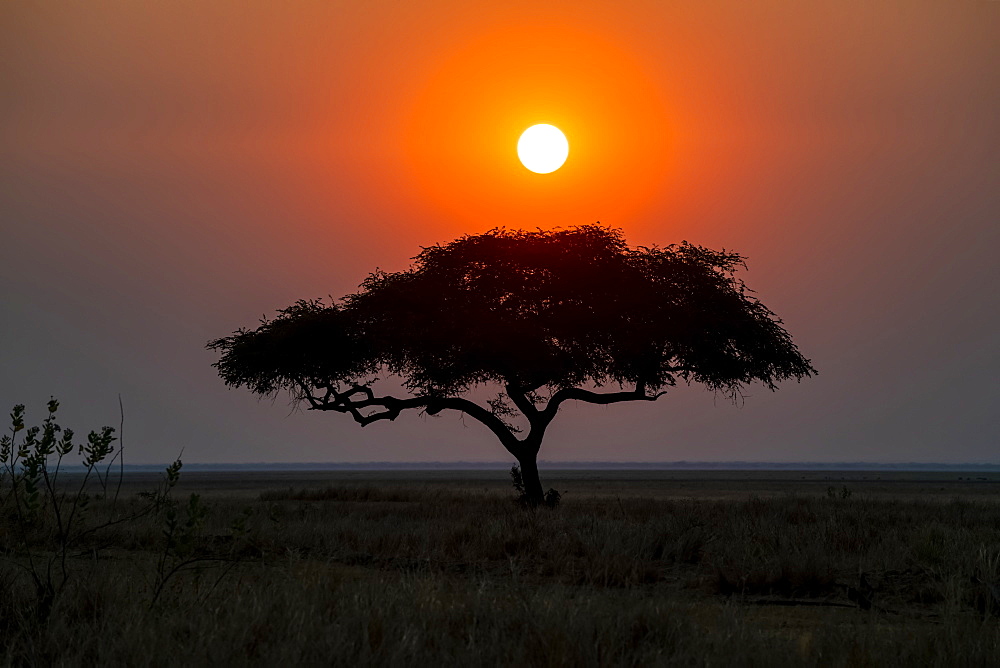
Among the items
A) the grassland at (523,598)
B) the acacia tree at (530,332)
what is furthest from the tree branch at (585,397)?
the grassland at (523,598)

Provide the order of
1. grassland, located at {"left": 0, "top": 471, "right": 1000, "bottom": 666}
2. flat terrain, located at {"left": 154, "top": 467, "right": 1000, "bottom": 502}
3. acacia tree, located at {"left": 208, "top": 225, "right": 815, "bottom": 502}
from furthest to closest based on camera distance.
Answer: flat terrain, located at {"left": 154, "top": 467, "right": 1000, "bottom": 502} < acacia tree, located at {"left": 208, "top": 225, "right": 815, "bottom": 502} < grassland, located at {"left": 0, "top": 471, "right": 1000, "bottom": 666}

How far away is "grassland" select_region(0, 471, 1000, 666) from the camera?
7.77 meters

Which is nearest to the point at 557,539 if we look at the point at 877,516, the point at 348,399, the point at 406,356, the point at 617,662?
the point at 617,662

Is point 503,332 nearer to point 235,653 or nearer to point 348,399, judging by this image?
point 348,399

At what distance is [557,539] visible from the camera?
1725cm

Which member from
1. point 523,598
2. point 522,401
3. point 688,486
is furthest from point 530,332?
point 688,486

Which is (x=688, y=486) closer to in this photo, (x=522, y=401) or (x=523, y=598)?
(x=522, y=401)

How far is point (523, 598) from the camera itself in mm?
Answer: 9633

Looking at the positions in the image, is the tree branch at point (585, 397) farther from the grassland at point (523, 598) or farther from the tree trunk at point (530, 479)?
the grassland at point (523, 598)

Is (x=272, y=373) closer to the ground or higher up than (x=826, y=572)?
higher up

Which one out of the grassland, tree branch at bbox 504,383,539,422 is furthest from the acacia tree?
the grassland

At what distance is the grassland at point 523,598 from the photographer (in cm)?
777

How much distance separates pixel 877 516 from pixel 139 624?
21.9 m

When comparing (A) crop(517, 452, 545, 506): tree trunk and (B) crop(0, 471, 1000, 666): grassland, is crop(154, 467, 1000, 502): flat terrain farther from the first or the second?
(B) crop(0, 471, 1000, 666): grassland
